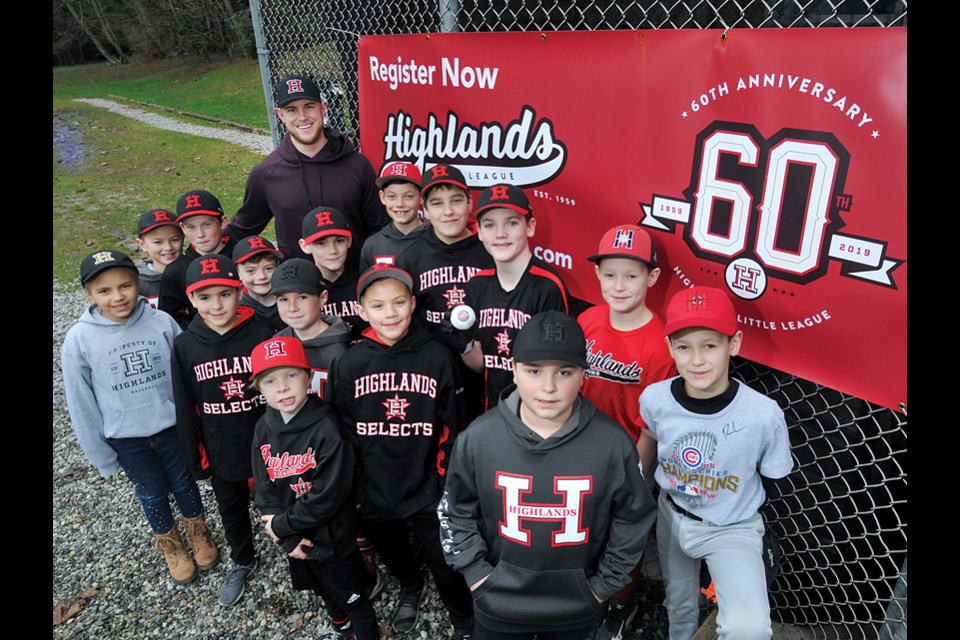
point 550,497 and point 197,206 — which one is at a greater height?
point 197,206

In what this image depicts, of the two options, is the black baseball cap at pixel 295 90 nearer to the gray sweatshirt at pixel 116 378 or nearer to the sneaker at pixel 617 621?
the gray sweatshirt at pixel 116 378

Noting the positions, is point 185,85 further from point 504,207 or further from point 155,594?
point 504,207

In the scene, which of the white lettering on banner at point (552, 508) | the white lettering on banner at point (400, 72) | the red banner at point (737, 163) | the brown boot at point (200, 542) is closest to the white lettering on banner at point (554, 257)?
the red banner at point (737, 163)

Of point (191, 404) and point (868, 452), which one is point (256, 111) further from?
point (868, 452)

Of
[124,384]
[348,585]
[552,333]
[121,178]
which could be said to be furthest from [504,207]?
[121,178]

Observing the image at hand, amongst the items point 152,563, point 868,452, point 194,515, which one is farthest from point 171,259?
point 868,452

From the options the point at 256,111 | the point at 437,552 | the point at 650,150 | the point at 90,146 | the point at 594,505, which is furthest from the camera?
the point at 256,111

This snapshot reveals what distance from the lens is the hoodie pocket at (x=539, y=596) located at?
236cm

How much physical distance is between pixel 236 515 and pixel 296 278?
1519 mm

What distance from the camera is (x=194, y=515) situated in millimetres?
3844

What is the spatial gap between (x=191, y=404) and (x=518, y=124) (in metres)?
2.37

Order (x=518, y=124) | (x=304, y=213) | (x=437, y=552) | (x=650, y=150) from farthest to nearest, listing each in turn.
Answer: (x=304, y=213) → (x=518, y=124) → (x=437, y=552) → (x=650, y=150)

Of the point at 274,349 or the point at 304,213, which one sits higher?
the point at 304,213

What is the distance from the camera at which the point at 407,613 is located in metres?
3.30
